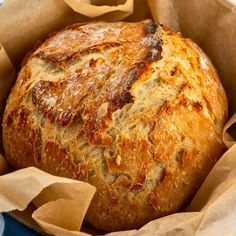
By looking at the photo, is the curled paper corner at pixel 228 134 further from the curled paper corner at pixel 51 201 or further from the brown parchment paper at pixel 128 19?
the curled paper corner at pixel 51 201

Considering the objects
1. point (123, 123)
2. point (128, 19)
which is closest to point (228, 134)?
point (123, 123)

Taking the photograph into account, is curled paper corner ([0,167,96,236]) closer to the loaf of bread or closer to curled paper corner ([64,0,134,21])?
the loaf of bread

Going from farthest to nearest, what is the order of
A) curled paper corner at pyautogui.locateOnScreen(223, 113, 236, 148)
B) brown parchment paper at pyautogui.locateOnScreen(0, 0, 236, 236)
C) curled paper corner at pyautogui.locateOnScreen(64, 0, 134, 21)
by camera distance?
curled paper corner at pyautogui.locateOnScreen(64, 0, 134, 21) < curled paper corner at pyautogui.locateOnScreen(223, 113, 236, 148) < brown parchment paper at pyautogui.locateOnScreen(0, 0, 236, 236)

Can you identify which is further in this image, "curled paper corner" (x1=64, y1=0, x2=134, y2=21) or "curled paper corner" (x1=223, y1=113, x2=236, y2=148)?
"curled paper corner" (x1=64, y1=0, x2=134, y2=21)

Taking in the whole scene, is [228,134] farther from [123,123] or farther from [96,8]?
[96,8]

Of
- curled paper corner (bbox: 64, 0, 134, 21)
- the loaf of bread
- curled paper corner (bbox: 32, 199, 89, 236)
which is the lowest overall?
curled paper corner (bbox: 32, 199, 89, 236)

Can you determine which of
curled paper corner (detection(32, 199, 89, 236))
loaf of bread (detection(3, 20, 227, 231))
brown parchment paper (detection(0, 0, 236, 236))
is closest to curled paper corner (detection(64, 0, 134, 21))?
brown parchment paper (detection(0, 0, 236, 236))

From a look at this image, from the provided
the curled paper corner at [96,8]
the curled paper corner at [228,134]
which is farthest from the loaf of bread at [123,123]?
the curled paper corner at [96,8]
